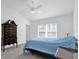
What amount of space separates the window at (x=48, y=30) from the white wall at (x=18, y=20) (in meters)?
1.20

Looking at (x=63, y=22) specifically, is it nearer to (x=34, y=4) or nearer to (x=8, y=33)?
(x=34, y=4)

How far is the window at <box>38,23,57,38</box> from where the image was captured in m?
8.19

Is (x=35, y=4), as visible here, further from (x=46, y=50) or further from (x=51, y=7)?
(x=46, y=50)

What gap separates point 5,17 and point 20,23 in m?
1.72

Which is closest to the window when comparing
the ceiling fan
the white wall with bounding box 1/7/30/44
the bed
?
the white wall with bounding box 1/7/30/44

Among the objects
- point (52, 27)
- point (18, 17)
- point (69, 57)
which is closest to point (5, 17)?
point (18, 17)

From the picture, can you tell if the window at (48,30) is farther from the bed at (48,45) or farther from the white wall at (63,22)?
the bed at (48,45)

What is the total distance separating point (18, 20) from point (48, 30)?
2.64 m

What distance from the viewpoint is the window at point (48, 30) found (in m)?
8.19

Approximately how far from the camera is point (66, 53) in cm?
224

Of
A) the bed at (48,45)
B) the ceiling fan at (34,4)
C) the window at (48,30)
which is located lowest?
the bed at (48,45)

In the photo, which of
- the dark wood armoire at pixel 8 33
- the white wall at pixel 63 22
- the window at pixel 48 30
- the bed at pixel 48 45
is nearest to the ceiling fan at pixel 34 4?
the dark wood armoire at pixel 8 33

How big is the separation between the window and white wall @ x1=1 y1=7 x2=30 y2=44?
1200 millimetres

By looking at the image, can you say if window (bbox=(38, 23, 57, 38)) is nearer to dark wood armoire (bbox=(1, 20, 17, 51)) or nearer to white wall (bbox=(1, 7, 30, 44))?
white wall (bbox=(1, 7, 30, 44))
